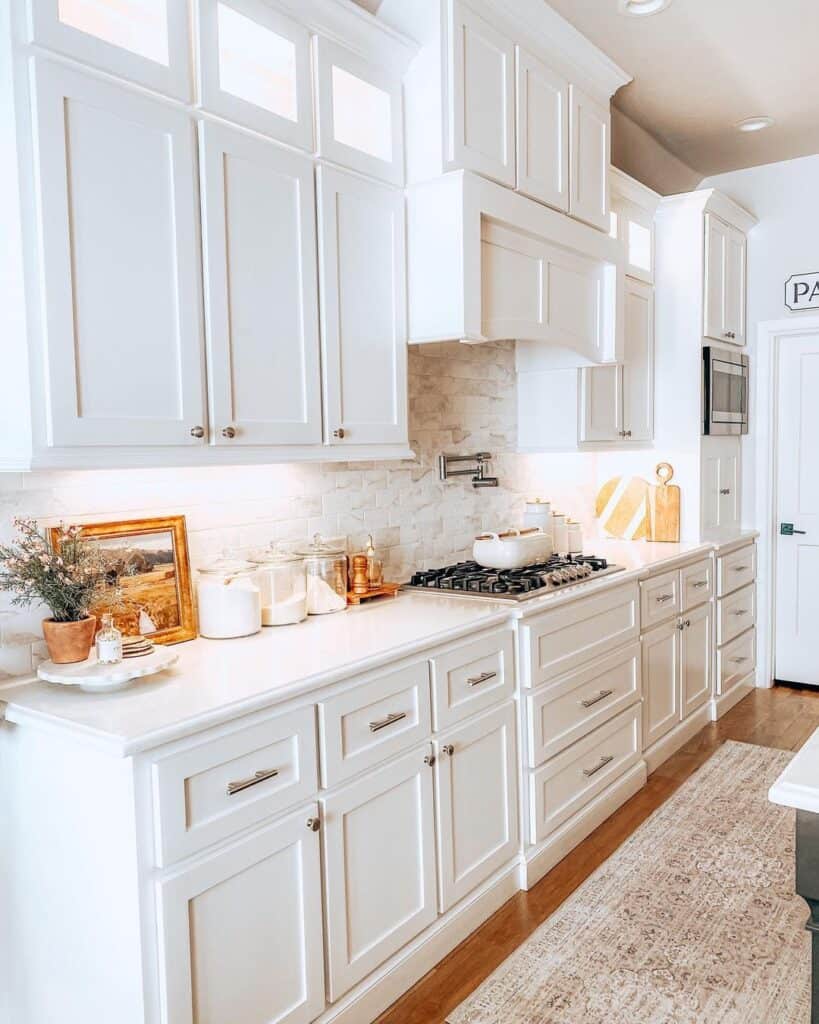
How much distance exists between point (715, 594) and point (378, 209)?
2.77m

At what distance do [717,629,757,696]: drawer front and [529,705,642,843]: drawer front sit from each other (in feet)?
3.78

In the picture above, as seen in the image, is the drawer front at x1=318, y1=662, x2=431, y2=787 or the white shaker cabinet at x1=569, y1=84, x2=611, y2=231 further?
the white shaker cabinet at x1=569, y1=84, x2=611, y2=231

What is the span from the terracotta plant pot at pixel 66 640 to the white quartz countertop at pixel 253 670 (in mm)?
72

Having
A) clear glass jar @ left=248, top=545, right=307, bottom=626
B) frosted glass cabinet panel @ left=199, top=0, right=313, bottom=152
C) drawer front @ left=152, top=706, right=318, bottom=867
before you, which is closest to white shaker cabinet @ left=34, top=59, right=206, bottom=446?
frosted glass cabinet panel @ left=199, top=0, right=313, bottom=152

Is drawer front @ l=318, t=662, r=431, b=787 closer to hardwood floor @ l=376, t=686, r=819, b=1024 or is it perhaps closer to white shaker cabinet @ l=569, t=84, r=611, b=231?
hardwood floor @ l=376, t=686, r=819, b=1024

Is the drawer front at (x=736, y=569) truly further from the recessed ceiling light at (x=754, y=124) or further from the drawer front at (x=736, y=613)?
the recessed ceiling light at (x=754, y=124)

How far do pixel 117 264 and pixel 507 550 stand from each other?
1.85 metres

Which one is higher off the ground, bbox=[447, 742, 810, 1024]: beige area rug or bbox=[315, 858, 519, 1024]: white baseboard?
bbox=[315, 858, 519, 1024]: white baseboard

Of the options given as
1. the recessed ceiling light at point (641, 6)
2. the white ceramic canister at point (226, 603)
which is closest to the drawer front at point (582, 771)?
the white ceramic canister at point (226, 603)

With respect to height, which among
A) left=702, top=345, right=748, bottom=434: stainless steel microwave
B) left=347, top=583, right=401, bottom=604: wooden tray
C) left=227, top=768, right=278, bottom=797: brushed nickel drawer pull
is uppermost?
left=702, top=345, right=748, bottom=434: stainless steel microwave

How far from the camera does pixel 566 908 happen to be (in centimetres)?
264

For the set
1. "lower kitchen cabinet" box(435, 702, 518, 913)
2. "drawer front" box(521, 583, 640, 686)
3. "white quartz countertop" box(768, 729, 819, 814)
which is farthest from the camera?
"drawer front" box(521, 583, 640, 686)

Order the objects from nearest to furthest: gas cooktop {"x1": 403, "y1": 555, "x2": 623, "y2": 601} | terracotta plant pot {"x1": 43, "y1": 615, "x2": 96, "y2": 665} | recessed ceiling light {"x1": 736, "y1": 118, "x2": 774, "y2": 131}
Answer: terracotta plant pot {"x1": 43, "y1": 615, "x2": 96, "y2": 665} < gas cooktop {"x1": 403, "y1": 555, "x2": 623, "y2": 601} < recessed ceiling light {"x1": 736, "y1": 118, "x2": 774, "y2": 131}

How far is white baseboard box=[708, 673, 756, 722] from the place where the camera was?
4367 millimetres
